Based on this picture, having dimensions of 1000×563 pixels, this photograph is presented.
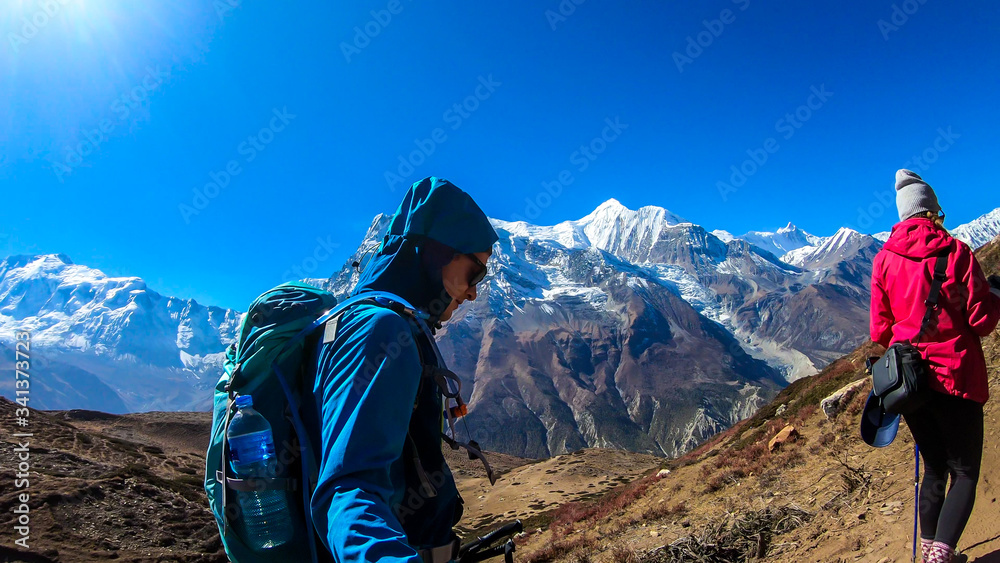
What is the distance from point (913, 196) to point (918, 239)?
671 millimetres

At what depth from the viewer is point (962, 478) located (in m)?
4.16

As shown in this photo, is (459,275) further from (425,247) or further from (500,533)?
(500,533)

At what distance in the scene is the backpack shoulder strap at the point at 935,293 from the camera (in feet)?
14.0

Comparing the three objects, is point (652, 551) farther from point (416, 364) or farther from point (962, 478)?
point (416, 364)

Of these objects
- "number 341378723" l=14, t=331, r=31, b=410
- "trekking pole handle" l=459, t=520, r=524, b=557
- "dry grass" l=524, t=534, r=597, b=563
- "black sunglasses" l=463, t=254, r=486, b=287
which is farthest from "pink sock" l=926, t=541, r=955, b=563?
"number 341378723" l=14, t=331, r=31, b=410

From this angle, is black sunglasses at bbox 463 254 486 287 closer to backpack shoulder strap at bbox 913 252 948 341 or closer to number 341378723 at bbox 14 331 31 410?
backpack shoulder strap at bbox 913 252 948 341

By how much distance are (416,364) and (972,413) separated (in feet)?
15.7

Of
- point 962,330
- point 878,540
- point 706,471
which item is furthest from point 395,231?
point 706,471

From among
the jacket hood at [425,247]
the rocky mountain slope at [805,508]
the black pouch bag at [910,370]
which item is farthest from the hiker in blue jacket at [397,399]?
the rocky mountain slope at [805,508]

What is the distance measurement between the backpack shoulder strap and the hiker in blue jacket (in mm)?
3995

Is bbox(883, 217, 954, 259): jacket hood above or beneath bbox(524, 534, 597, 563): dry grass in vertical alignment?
above

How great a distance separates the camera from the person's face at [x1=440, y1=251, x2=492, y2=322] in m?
2.65

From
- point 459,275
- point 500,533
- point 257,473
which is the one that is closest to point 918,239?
point 459,275

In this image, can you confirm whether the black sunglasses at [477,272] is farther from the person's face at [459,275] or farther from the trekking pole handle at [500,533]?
the trekking pole handle at [500,533]
